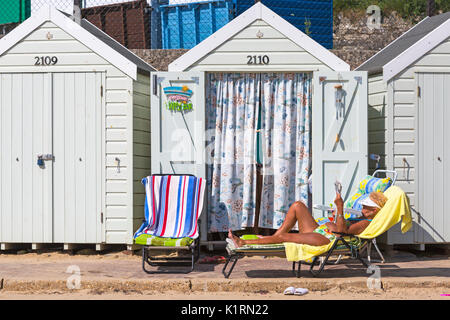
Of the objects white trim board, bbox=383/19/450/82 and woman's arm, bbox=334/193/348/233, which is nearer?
woman's arm, bbox=334/193/348/233

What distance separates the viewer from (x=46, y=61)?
760 centimetres

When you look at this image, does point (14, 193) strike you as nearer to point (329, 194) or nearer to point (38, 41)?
point (38, 41)

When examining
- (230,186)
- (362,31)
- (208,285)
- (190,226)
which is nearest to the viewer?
(208,285)

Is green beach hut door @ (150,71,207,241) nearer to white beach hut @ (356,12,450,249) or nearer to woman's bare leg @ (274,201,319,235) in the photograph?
woman's bare leg @ (274,201,319,235)

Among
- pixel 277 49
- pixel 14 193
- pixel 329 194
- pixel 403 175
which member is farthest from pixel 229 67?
pixel 14 193

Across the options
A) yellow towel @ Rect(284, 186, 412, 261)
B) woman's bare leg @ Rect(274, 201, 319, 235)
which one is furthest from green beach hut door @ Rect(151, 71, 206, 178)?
yellow towel @ Rect(284, 186, 412, 261)

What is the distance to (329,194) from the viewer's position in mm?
7367

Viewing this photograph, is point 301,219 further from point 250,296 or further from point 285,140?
point 285,140

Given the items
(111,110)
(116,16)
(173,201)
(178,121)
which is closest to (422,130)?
(178,121)

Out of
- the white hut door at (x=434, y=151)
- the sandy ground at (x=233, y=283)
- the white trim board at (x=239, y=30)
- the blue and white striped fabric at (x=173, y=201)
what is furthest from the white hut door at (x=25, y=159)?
the white hut door at (x=434, y=151)

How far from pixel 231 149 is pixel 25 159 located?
8.32ft

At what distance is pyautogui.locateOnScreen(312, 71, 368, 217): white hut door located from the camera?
7.37 m

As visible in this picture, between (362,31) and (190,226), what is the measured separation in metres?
7.38

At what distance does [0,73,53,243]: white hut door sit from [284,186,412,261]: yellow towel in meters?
3.29
